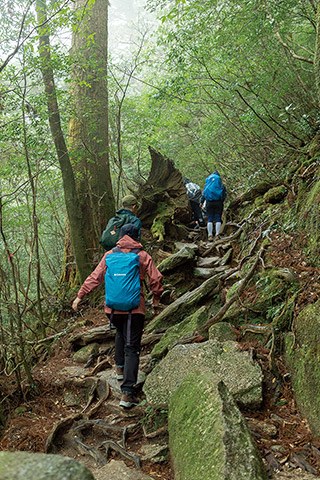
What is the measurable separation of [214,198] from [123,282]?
21.4 ft

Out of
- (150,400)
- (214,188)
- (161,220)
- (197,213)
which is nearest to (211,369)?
(150,400)

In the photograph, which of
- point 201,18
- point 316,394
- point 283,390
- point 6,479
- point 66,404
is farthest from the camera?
point 201,18

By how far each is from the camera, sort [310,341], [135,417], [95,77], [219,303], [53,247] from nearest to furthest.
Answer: [310,341] → [135,417] → [219,303] → [95,77] → [53,247]

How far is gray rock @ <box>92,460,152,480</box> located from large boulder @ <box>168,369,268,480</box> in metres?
0.32

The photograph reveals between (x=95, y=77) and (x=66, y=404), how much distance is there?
859 centimetres

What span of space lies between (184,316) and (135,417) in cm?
220

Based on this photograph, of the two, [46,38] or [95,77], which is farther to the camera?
[95,77]

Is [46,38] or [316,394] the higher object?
[46,38]

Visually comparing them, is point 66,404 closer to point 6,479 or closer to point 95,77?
point 6,479

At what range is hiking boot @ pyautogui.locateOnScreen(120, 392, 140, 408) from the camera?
397 centimetres

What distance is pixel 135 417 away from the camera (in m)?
3.90

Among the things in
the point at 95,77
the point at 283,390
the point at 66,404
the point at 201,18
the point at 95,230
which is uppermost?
the point at 201,18

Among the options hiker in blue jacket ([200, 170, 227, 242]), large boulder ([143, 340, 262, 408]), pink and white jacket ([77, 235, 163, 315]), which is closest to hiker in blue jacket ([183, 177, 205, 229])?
hiker in blue jacket ([200, 170, 227, 242])

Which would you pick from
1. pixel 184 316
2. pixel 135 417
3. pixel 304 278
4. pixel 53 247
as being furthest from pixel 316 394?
pixel 53 247
